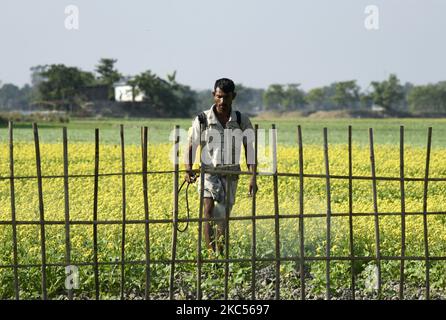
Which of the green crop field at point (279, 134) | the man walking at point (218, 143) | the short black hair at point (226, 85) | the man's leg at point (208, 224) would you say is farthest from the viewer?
the green crop field at point (279, 134)

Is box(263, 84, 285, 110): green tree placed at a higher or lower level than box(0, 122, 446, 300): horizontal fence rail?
higher

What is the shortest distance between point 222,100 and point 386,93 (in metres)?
122

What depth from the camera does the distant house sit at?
89500 mm

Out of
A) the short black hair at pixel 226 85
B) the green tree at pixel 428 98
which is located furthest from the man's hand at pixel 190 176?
the green tree at pixel 428 98

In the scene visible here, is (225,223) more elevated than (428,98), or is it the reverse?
(428,98)

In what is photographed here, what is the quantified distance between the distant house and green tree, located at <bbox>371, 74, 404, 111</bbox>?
1935 inches

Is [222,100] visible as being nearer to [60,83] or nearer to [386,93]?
[60,83]

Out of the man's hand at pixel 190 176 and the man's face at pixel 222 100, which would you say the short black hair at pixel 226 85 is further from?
the man's hand at pixel 190 176

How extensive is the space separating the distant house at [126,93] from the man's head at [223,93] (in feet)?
268

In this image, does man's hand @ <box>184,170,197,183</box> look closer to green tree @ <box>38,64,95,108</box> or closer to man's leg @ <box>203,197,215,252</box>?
man's leg @ <box>203,197,215,252</box>

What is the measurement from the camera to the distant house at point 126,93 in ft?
294

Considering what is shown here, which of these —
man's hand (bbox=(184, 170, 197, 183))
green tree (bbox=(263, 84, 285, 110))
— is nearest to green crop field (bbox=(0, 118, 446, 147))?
man's hand (bbox=(184, 170, 197, 183))

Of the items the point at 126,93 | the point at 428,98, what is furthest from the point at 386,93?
the point at 126,93

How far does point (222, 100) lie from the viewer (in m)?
7.13
